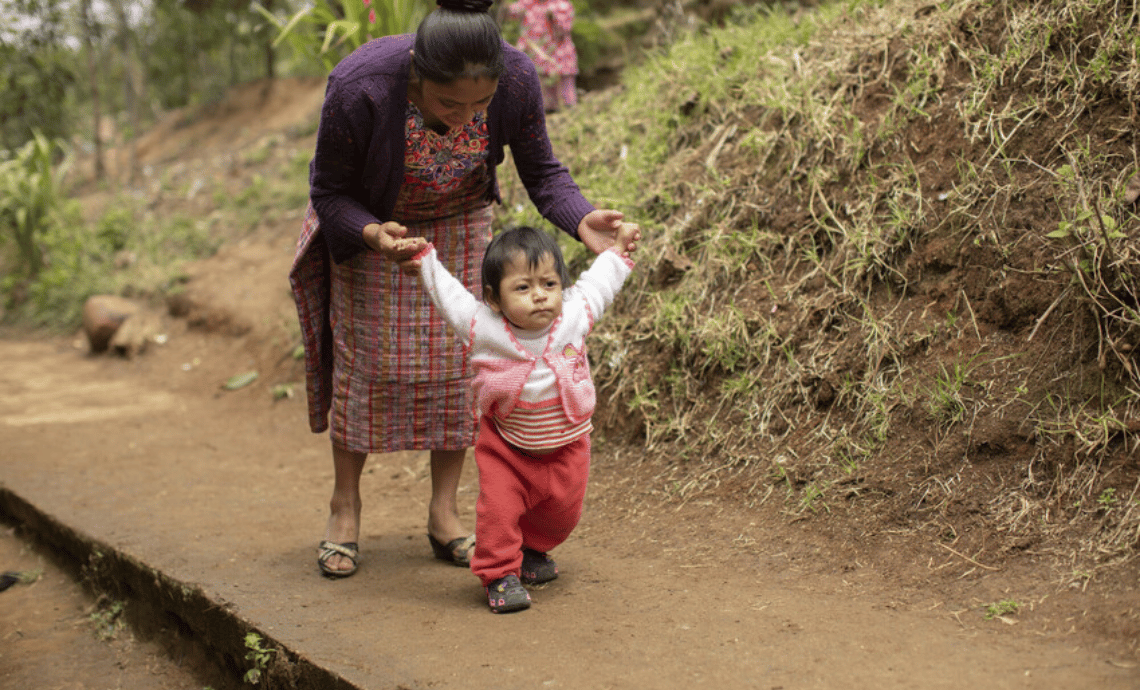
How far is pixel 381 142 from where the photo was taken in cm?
244

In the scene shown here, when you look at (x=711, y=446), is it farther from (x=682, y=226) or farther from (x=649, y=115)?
(x=649, y=115)

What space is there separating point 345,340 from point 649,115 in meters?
2.71

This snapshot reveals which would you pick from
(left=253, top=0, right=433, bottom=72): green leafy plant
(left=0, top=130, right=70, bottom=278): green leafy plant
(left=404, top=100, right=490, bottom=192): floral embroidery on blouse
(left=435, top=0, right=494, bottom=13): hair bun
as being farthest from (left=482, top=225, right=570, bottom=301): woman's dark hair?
(left=0, top=130, right=70, bottom=278): green leafy plant

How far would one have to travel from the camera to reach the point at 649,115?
5035 millimetres

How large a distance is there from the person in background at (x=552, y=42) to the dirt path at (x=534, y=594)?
2.84 metres

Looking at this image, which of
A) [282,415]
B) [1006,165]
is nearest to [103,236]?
Answer: [282,415]

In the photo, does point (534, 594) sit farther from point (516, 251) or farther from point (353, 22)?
point (353, 22)

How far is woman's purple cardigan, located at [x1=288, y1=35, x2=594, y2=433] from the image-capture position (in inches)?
94.7

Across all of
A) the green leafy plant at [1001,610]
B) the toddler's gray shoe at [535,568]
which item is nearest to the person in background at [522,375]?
the toddler's gray shoe at [535,568]

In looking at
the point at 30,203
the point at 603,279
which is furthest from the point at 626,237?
the point at 30,203

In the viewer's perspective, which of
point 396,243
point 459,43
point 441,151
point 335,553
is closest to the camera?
point 459,43

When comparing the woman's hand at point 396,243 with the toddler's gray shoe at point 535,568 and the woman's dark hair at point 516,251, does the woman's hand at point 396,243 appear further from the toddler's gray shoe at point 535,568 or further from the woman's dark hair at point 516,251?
the toddler's gray shoe at point 535,568

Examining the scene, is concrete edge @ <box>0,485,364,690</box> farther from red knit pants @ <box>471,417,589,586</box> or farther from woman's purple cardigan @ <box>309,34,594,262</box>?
woman's purple cardigan @ <box>309,34,594,262</box>

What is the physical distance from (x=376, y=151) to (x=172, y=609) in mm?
1532
